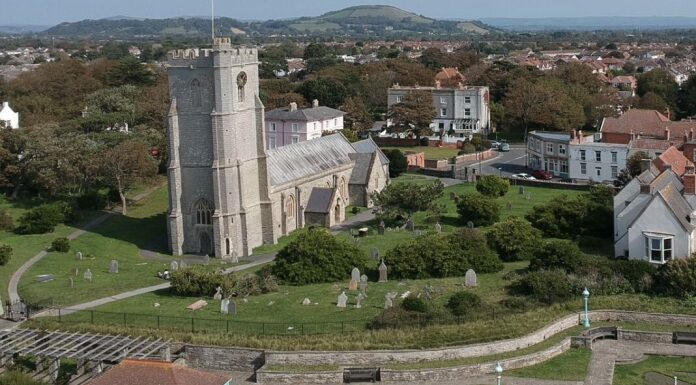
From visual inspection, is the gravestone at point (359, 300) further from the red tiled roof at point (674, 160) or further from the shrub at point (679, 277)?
the red tiled roof at point (674, 160)

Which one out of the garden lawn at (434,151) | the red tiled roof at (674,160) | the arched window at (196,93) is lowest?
the garden lawn at (434,151)

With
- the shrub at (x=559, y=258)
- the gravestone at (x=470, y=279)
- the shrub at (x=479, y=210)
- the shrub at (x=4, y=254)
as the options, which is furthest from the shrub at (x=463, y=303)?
the shrub at (x=4, y=254)

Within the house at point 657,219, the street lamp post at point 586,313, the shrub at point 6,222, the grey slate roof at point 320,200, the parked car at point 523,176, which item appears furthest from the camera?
the parked car at point 523,176

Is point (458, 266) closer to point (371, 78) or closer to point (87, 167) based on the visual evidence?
point (87, 167)

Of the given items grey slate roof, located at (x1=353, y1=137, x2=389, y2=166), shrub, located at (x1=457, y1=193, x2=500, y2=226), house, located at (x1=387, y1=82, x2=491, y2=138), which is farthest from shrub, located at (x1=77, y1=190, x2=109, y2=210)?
house, located at (x1=387, y1=82, x2=491, y2=138)

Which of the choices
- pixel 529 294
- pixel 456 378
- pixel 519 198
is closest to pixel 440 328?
pixel 456 378

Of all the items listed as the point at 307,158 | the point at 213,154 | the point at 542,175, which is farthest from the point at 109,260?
the point at 542,175
